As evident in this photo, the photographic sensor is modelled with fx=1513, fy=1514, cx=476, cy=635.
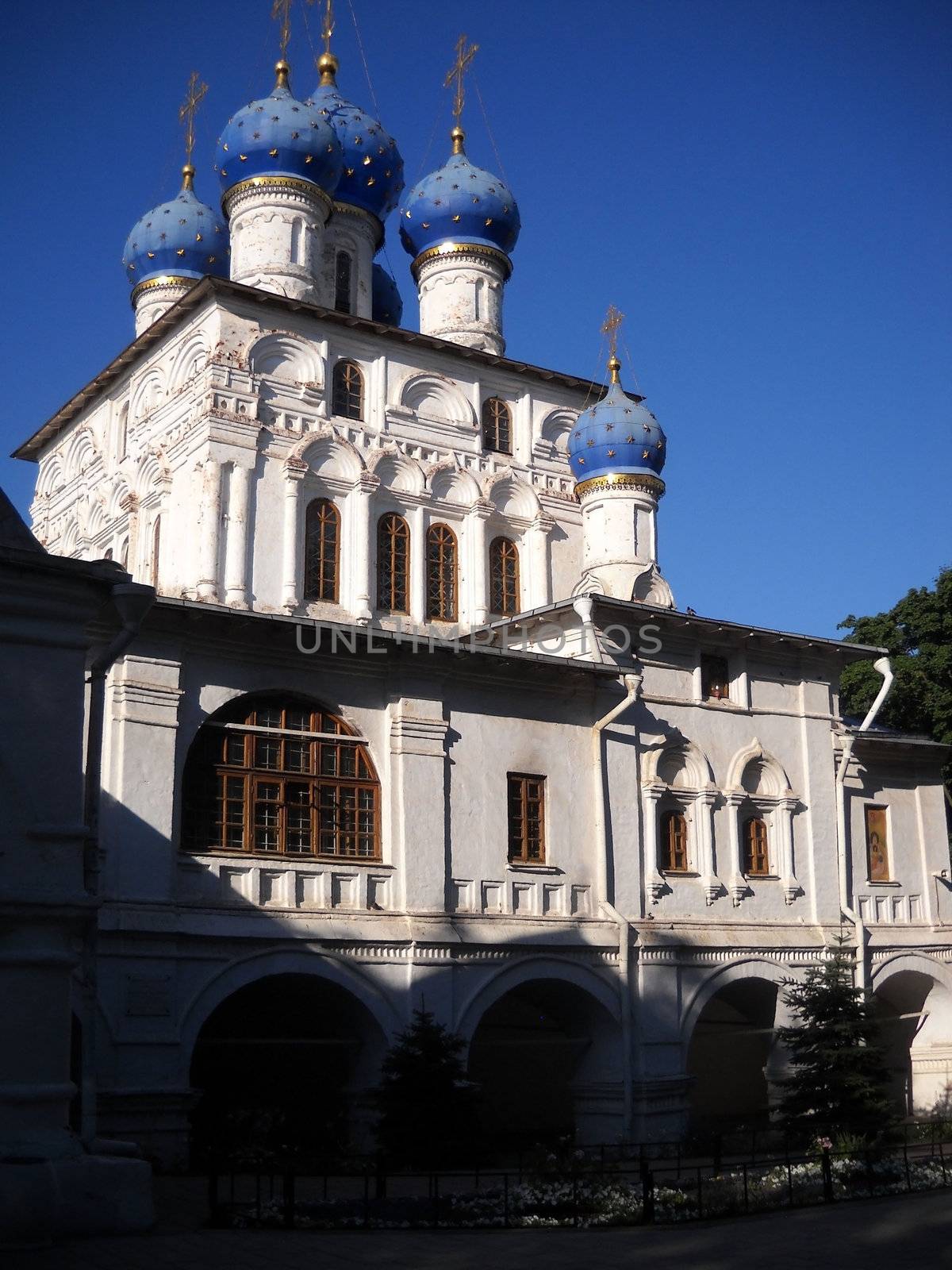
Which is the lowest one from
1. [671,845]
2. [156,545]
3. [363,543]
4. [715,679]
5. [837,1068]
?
[837,1068]

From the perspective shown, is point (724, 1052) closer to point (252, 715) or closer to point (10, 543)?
point (252, 715)

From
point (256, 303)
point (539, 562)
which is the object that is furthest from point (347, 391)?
point (539, 562)

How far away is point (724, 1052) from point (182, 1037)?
9232 millimetres

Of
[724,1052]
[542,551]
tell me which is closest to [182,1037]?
[724,1052]

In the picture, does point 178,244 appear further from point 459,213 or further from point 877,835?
point 877,835

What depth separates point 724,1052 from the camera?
20172 millimetres

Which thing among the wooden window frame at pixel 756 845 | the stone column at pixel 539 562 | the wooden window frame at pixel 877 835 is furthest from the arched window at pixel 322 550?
the wooden window frame at pixel 877 835

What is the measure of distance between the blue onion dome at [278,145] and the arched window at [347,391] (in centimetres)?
298

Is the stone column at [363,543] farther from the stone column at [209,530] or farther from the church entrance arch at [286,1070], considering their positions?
the church entrance arch at [286,1070]

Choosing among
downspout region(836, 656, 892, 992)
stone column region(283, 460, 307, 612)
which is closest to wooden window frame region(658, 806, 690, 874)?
downspout region(836, 656, 892, 992)

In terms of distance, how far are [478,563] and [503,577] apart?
58 centimetres

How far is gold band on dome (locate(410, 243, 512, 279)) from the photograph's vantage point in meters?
24.4

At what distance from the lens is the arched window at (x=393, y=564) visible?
20812 millimetres

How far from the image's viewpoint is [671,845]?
18.1m
